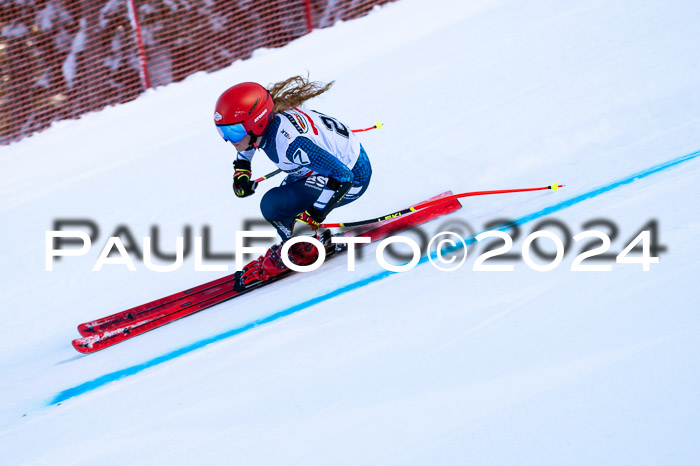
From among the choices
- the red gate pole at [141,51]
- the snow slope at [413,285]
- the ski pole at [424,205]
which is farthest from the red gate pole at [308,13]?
the ski pole at [424,205]

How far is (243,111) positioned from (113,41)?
20.4 feet

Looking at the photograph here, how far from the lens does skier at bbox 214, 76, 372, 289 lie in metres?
3.86

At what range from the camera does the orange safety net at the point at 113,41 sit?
28.7 feet

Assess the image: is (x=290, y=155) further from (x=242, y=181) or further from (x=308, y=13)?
(x=308, y=13)

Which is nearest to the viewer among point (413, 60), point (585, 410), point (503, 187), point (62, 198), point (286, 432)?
point (585, 410)

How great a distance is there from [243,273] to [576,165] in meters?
2.45

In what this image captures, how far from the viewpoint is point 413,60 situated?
712 cm

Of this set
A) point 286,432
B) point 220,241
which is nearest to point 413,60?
point 220,241

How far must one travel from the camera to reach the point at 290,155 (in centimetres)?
393

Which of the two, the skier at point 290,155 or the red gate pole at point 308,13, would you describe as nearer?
the skier at point 290,155

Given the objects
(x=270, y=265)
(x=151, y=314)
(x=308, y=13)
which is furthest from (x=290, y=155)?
(x=308, y=13)

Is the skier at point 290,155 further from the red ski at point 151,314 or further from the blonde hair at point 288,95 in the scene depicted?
Answer: the red ski at point 151,314

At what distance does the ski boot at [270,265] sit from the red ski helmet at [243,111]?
80cm

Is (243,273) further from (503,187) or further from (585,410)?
(585,410)
